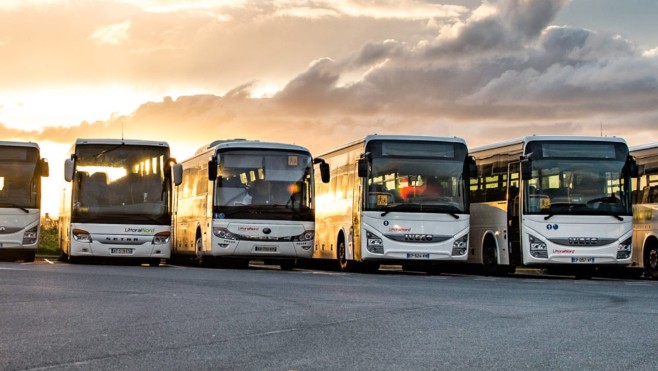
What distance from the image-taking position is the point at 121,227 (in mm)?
32031

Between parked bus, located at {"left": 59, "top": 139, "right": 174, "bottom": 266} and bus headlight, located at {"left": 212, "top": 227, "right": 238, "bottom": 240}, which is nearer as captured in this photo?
bus headlight, located at {"left": 212, "top": 227, "right": 238, "bottom": 240}

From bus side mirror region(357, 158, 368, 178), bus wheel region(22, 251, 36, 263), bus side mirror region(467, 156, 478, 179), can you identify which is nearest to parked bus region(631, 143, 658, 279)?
bus side mirror region(467, 156, 478, 179)

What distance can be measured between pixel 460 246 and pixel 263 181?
5382mm

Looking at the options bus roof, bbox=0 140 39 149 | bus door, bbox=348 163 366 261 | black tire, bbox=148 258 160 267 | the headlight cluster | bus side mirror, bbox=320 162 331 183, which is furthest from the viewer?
black tire, bbox=148 258 160 267

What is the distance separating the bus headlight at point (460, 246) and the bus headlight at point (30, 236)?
11623 mm

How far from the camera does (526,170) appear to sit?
2833cm

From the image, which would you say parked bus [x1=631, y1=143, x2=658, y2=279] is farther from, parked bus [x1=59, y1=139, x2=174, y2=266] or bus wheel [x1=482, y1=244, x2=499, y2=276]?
parked bus [x1=59, y1=139, x2=174, y2=266]

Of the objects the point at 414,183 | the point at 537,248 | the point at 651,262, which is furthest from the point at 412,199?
the point at 651,262

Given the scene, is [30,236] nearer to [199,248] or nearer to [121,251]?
[121,251]

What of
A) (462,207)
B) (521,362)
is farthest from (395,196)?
(521,362)

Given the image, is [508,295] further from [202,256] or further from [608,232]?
[202,256]

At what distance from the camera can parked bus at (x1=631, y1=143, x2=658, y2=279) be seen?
2961 cm

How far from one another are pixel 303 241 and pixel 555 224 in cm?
643

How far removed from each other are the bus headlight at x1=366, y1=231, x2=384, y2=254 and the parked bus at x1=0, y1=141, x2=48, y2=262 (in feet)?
32.0
